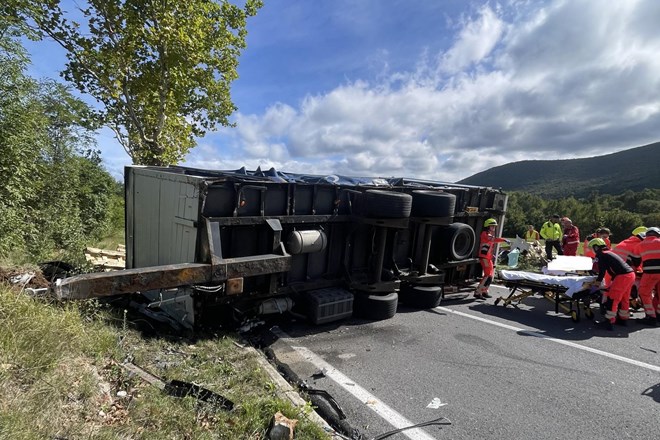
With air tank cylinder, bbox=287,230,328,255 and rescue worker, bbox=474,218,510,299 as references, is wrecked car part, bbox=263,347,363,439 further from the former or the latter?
rescue worker, bbox=474,218,510,299

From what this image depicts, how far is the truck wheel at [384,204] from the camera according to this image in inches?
217

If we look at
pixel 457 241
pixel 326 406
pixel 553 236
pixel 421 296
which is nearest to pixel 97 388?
pixel 326 406

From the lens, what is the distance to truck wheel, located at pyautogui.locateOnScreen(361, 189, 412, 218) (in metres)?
5.50

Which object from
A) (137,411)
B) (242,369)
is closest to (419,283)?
(242,369)

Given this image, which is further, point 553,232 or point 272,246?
point 553,232

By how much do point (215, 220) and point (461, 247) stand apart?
211 inches

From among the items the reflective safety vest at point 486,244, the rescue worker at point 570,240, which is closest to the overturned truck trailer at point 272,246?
the reflective safety vest at point 486,244

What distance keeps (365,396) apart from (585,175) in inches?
4706

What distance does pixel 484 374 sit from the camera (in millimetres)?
4121

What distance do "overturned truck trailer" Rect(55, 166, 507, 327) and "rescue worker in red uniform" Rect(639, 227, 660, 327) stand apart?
3.23 metres

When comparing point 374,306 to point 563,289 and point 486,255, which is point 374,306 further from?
point 563,289

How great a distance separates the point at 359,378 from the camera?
154 inches

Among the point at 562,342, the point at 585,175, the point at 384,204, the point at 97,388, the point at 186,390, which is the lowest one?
the point at 562,342

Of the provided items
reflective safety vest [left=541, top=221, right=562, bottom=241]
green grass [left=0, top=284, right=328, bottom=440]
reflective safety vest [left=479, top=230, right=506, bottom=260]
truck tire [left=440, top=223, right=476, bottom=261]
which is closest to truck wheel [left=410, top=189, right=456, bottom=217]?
truck tire [left=440, top=223, right=476, bottom=261]
